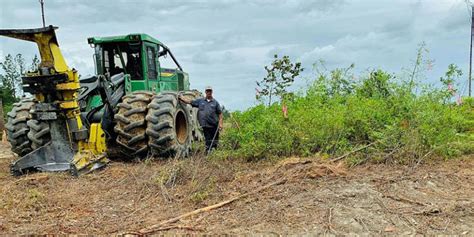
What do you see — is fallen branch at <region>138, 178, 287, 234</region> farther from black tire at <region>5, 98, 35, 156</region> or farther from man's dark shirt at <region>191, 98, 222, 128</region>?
black tire at <region>5, 98, 35, 156</region>

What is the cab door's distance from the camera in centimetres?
1012

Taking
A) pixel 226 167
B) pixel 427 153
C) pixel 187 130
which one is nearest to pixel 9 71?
pixel 187 130

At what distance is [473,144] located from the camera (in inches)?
312

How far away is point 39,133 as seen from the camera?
8000mm

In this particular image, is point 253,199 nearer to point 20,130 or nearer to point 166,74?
point 20,130

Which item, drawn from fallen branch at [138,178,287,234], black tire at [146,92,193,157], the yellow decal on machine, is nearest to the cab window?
the yellow decal on machine

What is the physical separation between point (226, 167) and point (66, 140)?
2.47 metres

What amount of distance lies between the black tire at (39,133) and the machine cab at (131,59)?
6.59 feet

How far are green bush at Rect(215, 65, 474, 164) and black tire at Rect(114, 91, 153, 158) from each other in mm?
1313

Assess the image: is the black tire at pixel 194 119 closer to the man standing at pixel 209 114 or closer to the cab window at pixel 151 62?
the man standing at pixel 209 114

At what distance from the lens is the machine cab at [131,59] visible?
9.91 m

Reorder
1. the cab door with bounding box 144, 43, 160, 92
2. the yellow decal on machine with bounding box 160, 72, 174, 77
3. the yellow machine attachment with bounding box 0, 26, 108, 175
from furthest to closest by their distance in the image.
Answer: the yellow decal on machine with bounding box 160, 72, 174, 77 → the cab door with bounding box 144, 43, 160, 92 → the yellow machine attachment with bounding box 0, 26, 108, 175

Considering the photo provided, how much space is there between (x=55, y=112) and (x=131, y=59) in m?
2.99

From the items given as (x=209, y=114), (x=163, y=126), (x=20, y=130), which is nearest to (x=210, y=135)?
(x=209, y=114)
